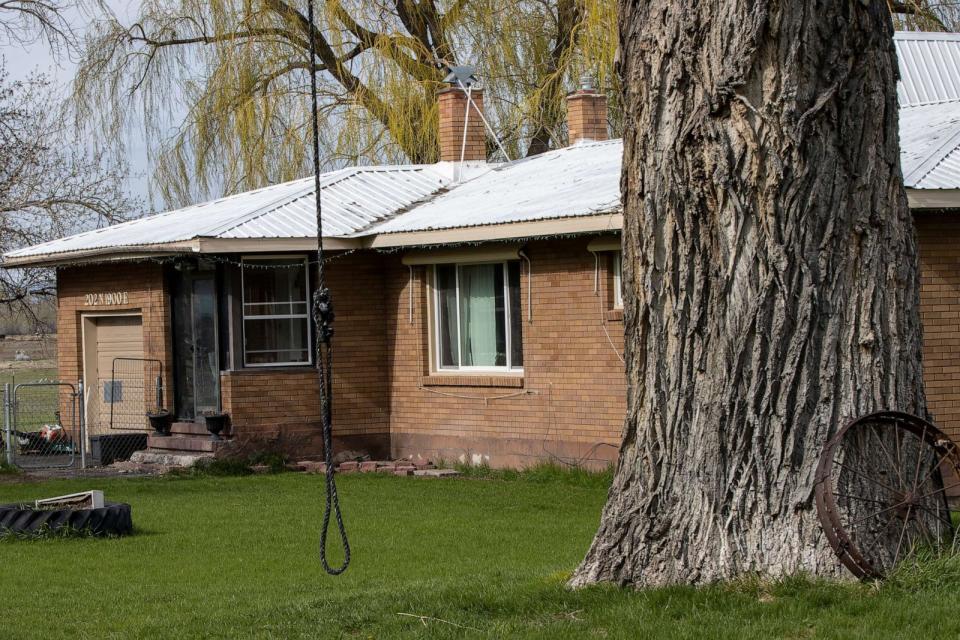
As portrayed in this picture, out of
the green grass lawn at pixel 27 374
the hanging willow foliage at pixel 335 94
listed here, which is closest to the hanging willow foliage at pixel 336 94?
the hanging willow foliage at pixel 335 94

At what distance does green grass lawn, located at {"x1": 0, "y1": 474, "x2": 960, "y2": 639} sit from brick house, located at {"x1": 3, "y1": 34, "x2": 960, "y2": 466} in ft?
4.11

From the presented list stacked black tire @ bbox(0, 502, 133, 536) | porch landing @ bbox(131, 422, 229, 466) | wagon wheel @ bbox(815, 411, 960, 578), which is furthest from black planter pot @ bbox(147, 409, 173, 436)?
wagon wheel @ bbox(815, 411, 960, 578)

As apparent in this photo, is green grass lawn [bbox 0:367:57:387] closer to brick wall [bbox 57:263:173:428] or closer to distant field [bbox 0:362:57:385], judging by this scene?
distant field [bbox 0:362:57:385]

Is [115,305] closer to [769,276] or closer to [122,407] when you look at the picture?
[122,407]

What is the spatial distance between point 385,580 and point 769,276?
12.9ft

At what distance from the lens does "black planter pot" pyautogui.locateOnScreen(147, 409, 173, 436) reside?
1944 cm

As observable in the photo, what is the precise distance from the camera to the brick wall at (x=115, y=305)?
64.3 ft

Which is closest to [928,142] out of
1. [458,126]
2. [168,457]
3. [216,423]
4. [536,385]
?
[536,385]

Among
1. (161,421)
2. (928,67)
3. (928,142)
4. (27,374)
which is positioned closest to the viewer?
(928,142)

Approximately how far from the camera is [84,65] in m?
25.4

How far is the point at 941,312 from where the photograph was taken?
46.3ft

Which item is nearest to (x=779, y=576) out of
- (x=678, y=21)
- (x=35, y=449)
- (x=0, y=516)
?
(x=678, y=21)

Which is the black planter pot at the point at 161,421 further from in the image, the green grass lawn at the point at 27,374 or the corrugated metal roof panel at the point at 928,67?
the green grass lawn at the point at 27,374

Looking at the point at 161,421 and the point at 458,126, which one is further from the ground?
the point at 458,126
